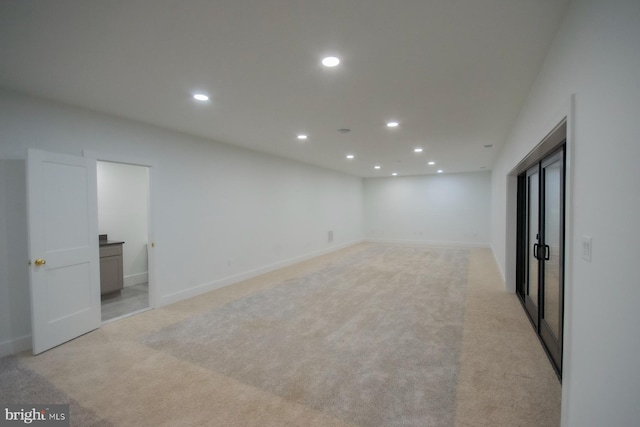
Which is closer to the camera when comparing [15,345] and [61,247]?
[15,345]

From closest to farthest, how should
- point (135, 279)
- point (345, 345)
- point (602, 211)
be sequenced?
point (602, 211)
point (345, 345)
point (135, 279)

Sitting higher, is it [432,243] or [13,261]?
[13,261]

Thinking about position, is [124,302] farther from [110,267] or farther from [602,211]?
[602,211]

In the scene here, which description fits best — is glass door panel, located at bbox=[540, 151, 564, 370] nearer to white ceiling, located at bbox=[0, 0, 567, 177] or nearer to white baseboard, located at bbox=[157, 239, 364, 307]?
white ceiling, located at bbox=[0, 0, 567, 177]

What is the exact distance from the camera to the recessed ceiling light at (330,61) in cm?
226

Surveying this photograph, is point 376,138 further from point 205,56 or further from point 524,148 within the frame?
point 205,56

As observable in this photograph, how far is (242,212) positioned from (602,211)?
5.16 metres

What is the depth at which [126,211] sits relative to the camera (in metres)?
5.60

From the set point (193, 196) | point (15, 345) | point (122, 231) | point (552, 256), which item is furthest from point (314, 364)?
point (122, 231)

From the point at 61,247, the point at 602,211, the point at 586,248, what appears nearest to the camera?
the point at 602,211

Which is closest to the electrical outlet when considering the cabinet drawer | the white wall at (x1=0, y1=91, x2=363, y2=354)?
the white wall at (x1=0, y1=91, x2=363, y2=354)

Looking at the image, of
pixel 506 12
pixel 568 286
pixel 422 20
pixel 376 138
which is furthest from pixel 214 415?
pixel 376 138

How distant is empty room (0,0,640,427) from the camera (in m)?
1.47

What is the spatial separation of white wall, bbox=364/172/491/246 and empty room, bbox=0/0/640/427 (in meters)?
4.65
